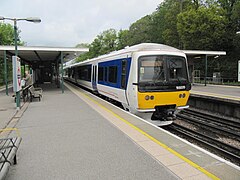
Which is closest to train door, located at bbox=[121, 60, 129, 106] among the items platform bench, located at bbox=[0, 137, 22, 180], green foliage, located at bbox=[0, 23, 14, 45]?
platform bench, located at bbox=[0, 137, 22, 180]

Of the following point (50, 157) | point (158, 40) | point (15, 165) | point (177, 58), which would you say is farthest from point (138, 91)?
point (158, 40)

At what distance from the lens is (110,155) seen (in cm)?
419

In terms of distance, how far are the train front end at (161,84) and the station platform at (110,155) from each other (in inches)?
47.4

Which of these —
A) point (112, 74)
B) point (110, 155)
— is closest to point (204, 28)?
point (112, 74)

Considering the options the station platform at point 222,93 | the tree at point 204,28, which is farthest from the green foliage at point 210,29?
the station platform at point 222,93

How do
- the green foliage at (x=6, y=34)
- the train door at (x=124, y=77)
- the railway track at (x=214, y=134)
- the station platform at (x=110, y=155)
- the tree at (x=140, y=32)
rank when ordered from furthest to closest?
1. the tree at (x=140, y=32)
2. the green foliage at (x=6, y=34)
3. the train door at (x=124, y=77)
4. the railway track at (x=214, y=134)
5. the station platform at (x=110, y=155)

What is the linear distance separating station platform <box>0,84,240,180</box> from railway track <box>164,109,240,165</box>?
7.00 ft

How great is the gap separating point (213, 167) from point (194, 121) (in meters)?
7.13

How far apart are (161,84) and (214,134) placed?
3.21m

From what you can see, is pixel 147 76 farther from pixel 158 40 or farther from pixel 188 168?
pixel 158 40

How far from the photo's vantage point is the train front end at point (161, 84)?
752cm

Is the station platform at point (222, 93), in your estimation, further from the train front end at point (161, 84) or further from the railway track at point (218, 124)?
the train front end at point (161, 84)

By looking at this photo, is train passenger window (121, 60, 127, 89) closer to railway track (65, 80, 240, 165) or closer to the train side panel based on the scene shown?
the train side panel

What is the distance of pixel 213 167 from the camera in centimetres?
362
